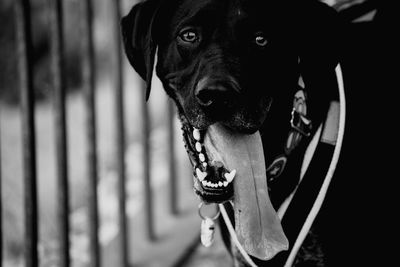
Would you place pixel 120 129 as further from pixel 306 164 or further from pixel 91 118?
pixel 306 164

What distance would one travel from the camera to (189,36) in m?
2.16

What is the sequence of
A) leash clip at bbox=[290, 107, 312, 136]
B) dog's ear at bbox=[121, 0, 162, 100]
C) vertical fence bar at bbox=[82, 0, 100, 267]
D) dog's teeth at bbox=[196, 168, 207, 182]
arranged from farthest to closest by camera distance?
vertical fence bar at bbox=[82, 0, 100, 267] → dog's ear at bbox=[121, 0, 162, 100] → leash clip at bbox=[290, 107, 312, 136] → dog's teeth at bbox=[196, 168, 207, 182]

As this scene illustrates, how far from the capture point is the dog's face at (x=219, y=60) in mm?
1951

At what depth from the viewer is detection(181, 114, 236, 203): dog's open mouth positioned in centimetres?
194

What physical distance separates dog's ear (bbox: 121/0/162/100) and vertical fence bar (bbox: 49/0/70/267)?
0.27 meters

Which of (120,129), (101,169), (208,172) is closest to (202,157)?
(208,172)

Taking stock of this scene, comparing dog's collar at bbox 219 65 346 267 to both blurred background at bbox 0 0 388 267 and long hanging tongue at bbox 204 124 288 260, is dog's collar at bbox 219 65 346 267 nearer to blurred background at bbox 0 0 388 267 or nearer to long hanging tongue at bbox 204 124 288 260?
long hanging tongue at bbox 204 124 288 260

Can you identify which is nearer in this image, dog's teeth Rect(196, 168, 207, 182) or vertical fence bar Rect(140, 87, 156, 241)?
dog's teeth Rect(196, 168, 207, 182)

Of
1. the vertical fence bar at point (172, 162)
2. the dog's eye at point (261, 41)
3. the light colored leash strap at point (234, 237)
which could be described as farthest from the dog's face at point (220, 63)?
the vertical fence bar at point (172, 162)

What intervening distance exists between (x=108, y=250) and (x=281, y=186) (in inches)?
55.2

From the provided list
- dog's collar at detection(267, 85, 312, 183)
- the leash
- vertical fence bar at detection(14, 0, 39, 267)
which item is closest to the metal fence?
vertical fence bar at detection(14, 0, 39, 267)

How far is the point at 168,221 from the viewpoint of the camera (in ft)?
12.2

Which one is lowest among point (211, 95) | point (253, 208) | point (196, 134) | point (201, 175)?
point (253, 208)

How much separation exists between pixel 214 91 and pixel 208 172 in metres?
0.29
